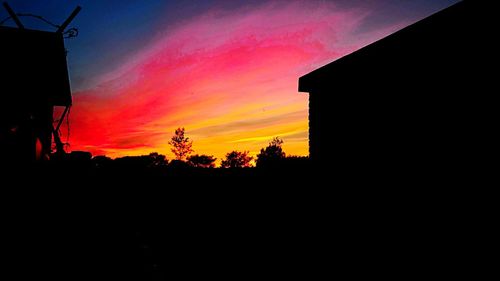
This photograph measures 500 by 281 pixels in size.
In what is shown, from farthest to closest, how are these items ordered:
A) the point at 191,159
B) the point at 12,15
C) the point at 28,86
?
the point at 191,159
the point at 12,15
the point at 28,86

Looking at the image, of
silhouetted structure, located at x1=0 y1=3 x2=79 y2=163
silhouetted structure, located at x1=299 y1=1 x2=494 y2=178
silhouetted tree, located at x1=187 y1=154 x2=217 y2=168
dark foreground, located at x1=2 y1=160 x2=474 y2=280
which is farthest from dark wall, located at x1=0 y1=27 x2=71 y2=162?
silhouetted tree, located at x1=187 y1=154 x2=217 y2=168

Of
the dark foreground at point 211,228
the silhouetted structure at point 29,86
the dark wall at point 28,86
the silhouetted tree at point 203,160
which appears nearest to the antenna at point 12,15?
the silhouetted structure at point 29,86

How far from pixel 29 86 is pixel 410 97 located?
29.8 ft

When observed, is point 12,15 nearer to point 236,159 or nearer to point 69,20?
point 69,20

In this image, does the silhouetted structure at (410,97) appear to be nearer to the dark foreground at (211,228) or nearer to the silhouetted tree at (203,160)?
the dark foreground at (211,228)

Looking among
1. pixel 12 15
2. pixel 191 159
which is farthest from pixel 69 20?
pixel 191 159

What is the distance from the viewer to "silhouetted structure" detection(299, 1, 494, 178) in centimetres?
523

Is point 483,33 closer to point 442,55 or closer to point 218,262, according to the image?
point 442,55

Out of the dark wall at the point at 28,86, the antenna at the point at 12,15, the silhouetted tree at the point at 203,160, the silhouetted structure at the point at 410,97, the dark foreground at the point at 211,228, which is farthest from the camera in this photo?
the silhouetted tree at the point at 203,160

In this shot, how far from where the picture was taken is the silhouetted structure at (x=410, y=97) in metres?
5.23

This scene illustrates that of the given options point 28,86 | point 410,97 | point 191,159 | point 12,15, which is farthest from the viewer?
point 191,159

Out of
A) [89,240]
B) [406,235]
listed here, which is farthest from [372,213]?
[89,240]

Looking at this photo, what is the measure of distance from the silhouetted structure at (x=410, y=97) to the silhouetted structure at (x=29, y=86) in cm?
742

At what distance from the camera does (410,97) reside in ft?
20.5
